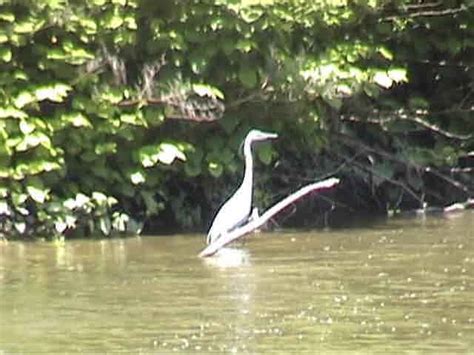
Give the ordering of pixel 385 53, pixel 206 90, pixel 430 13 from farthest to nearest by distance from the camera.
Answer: pixel 430 13
pixel 385 53
pixel 206 90

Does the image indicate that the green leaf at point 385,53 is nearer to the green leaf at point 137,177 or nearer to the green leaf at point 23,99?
the green leaf at point 137,177

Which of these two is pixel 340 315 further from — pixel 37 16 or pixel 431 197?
pixel 431 197

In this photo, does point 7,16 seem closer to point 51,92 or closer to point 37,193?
point 51,92

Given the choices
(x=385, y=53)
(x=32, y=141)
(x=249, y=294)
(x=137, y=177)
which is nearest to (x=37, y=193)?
(x=32, y=141)

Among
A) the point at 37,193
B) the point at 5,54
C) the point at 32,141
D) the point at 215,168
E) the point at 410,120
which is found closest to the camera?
the point at 5,54

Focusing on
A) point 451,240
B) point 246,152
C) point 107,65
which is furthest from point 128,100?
point 451,240

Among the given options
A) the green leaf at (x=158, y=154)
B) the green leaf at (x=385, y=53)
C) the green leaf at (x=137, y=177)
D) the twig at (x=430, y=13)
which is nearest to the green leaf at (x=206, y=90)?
the green leaf at (x=158, y=154)

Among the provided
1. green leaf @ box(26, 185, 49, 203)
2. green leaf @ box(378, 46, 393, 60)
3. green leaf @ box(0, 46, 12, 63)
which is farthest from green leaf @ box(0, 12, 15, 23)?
green leaf @ box(378, 46, 393, 60)

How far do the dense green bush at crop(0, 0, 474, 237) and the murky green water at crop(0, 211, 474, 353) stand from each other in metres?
0.57

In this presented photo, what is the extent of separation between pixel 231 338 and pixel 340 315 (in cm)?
98

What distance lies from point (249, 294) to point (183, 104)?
3436 millimetres

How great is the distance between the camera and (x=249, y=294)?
1066 centimetres

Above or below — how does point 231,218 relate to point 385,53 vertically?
below

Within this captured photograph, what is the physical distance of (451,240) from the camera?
1327 centimetres
